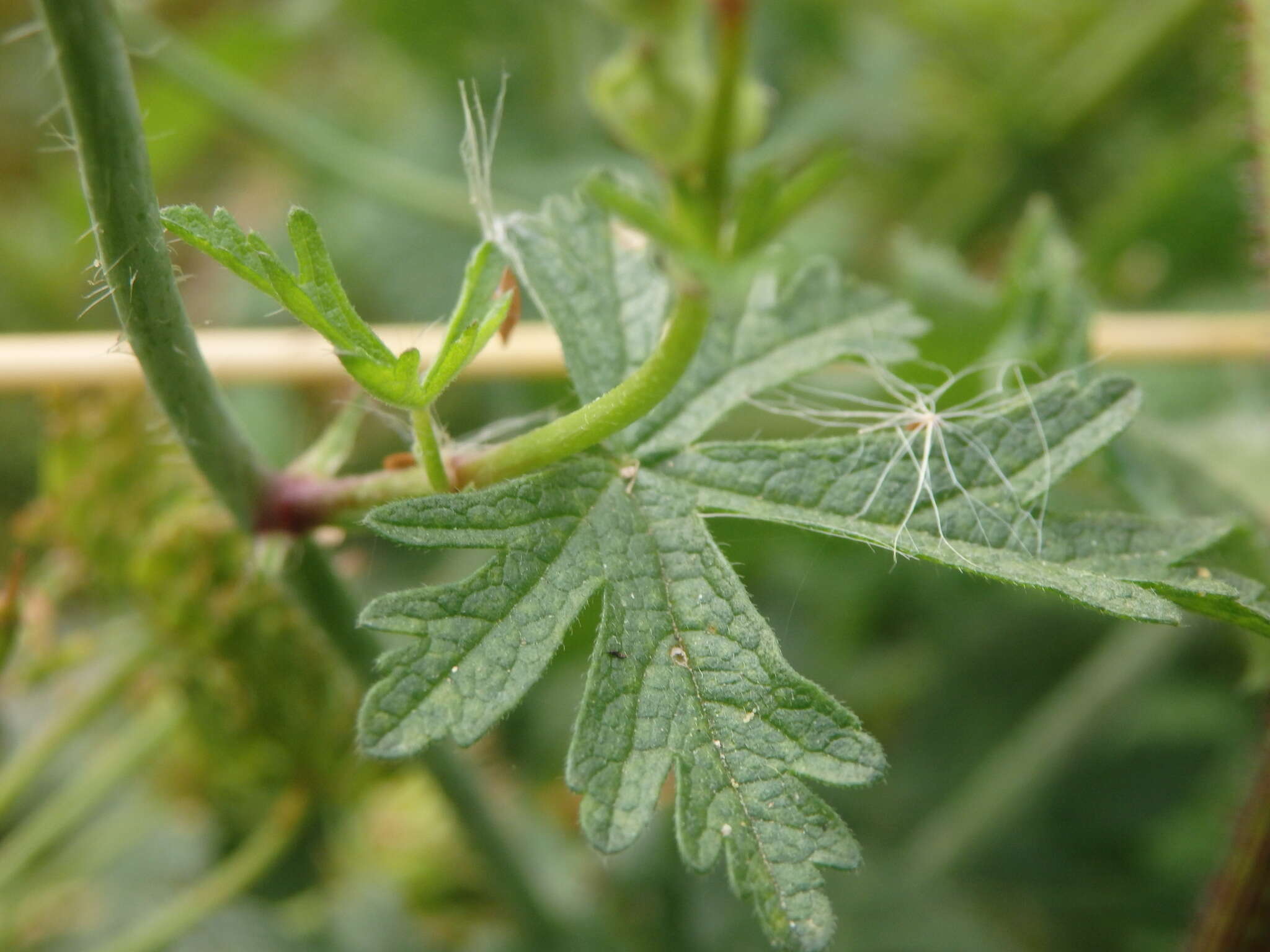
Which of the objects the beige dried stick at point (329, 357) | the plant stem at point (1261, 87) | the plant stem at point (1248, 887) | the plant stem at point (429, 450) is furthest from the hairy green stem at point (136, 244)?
the plant stem at point (1261, 87)

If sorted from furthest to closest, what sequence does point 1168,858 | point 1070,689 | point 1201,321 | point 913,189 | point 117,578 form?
1. point 913,189
2. point 1070,689
3. point 1168,858
4. point 1201,321
5. point 117,578

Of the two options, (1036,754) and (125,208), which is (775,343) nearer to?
(125,208)

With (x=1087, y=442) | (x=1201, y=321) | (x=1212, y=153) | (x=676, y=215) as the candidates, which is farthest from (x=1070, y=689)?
(x=676, y=215)

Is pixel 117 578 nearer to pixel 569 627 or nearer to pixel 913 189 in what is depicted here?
pixel 569 627

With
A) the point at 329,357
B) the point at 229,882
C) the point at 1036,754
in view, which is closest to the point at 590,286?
the point at 329,357

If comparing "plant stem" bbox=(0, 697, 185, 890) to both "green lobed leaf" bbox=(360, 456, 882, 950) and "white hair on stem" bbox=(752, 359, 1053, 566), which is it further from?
"white hair on stem" bbox=(752, 359, 1053, 566)

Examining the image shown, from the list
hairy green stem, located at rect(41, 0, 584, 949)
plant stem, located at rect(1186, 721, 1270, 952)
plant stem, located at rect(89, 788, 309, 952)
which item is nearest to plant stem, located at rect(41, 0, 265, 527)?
hairy green stem, located at rect(41, 0, 584, 949)
